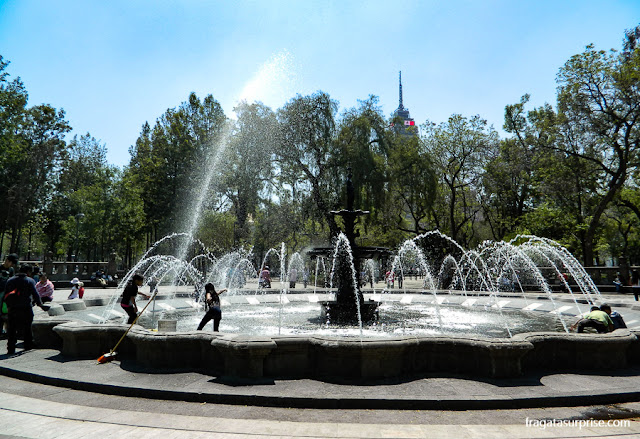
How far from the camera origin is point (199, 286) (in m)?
17.8

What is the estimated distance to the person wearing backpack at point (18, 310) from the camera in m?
8.08

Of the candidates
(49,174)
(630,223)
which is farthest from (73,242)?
(630,223)

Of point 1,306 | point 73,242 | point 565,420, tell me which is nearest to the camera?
point 565,420

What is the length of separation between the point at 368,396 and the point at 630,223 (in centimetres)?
4755

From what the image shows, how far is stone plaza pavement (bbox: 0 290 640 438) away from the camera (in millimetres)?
4562

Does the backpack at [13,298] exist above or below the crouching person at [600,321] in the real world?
above

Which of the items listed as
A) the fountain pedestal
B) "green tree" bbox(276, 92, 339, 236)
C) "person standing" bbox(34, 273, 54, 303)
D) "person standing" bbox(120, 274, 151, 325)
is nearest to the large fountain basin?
"person standing" bbox(120, 274, 151, 325)

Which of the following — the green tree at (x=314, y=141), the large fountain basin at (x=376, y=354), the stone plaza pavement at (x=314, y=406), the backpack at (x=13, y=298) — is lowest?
the stone plaza pavement at (x=314, y=406)

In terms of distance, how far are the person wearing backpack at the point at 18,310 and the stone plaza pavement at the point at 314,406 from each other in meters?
2.01

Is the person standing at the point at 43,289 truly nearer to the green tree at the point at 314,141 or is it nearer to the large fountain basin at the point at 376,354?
the large fountain basin at the point at 376,354

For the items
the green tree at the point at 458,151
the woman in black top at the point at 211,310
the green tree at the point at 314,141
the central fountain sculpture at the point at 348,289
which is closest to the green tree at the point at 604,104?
the green tree at the point at 458,151

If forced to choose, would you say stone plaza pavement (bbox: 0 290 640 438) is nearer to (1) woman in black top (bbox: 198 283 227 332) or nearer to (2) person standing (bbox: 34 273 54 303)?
(1) woman in black top (bbox: 198 283 227 332)

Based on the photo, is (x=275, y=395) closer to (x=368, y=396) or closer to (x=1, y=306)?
(x=368, y=396)

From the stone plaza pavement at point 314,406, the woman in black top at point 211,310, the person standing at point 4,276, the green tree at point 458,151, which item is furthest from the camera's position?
the green tree at point 458,151
